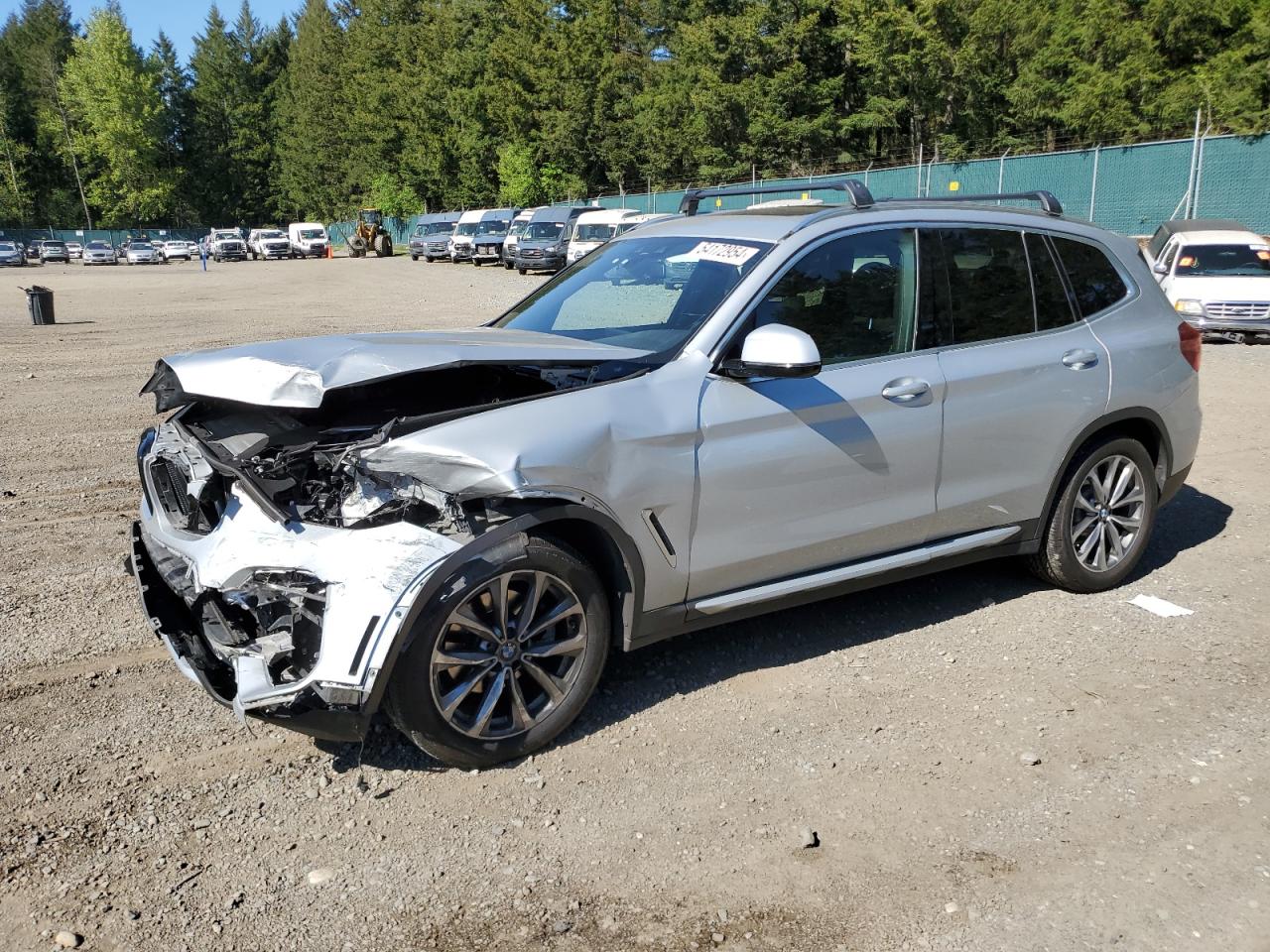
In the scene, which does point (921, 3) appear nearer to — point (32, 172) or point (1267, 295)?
point (1267, 295)

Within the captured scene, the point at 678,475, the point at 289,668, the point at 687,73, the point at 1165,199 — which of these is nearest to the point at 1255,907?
the point at 678,475

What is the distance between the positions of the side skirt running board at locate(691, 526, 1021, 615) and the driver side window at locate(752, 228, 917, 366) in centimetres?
86

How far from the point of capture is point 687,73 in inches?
2024

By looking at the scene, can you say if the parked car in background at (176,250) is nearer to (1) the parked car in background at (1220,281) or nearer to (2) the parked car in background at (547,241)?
(2) the parked car in background at (547,241)

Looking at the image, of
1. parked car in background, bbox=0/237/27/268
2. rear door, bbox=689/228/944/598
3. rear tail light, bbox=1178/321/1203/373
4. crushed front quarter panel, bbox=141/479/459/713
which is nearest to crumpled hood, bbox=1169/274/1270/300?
rear tail light, bbox=1178/321/1203/373

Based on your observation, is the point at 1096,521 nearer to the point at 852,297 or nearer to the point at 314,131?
the point at 852,297

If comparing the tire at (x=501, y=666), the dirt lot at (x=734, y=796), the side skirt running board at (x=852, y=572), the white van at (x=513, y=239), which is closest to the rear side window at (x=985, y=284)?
the side skirt running board at (x=852, y=572)

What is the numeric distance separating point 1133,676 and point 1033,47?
42435 mm

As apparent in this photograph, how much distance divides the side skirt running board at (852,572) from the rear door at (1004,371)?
56 millimetres

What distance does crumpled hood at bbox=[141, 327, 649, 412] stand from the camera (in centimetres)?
358

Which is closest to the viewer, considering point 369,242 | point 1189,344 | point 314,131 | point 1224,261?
point 1189,344

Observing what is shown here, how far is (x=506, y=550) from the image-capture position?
3.42 m

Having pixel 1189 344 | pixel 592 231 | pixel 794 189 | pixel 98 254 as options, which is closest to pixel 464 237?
pixel 592 231

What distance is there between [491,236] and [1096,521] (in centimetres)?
4182
